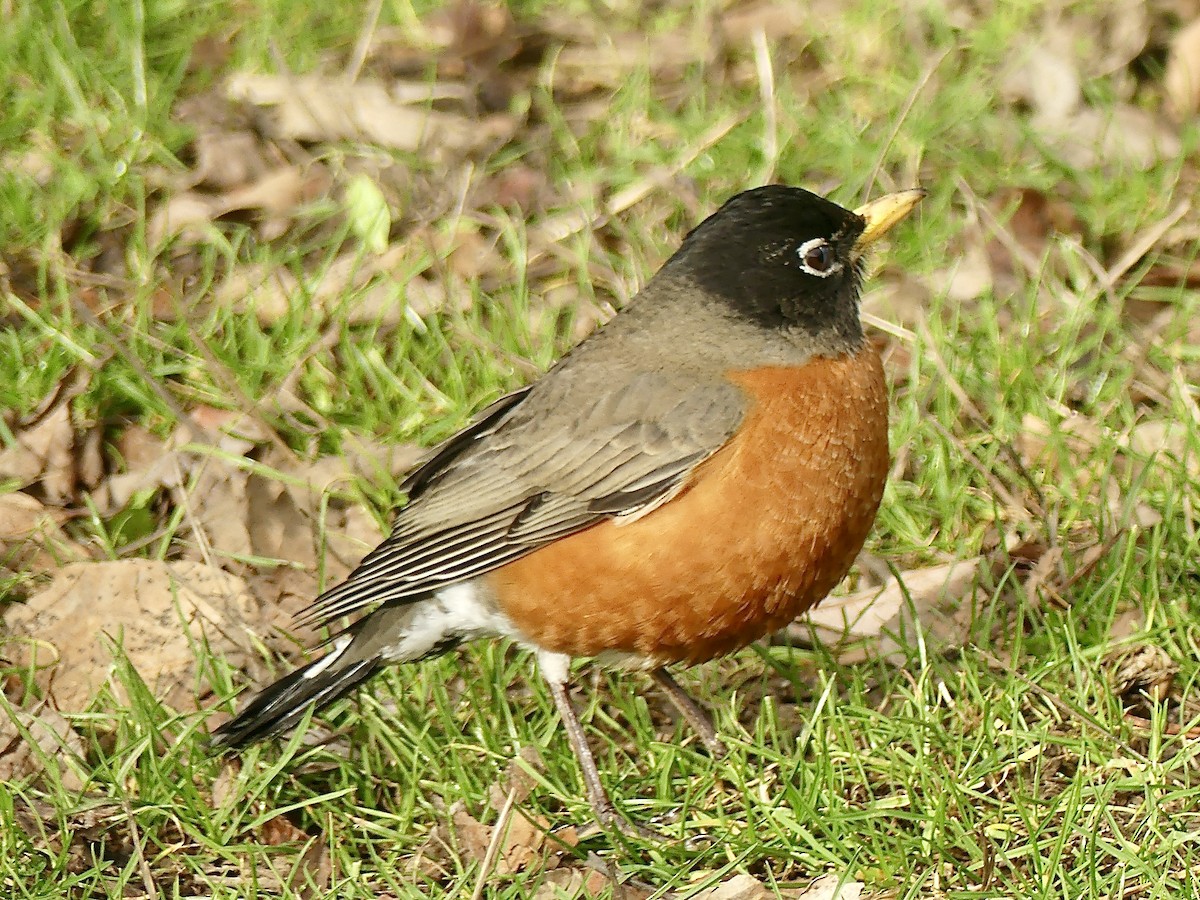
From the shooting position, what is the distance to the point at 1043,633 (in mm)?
4000

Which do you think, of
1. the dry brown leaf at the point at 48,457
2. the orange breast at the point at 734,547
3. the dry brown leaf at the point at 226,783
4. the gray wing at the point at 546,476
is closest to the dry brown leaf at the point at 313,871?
the dry brown leaf at the point at 226,783

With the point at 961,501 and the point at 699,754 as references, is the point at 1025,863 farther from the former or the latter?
the point at 961,501

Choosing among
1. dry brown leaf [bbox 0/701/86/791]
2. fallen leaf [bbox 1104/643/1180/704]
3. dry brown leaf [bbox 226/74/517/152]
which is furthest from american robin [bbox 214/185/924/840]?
dry brown leaf [bbox 226/74/517/152]

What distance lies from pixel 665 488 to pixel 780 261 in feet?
2.27

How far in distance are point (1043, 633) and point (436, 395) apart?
1.95 meters

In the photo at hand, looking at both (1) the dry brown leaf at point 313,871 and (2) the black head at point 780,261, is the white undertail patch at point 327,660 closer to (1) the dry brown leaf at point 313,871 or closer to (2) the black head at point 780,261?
(1) the dry brown leaf at point 313,871

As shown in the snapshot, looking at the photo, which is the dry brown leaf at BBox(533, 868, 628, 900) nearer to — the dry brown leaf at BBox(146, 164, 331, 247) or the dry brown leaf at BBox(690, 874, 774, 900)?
the dry brown leaf at BBox(690, 874, 774, 900)

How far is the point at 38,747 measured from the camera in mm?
3689

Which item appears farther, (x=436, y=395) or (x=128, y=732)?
(x=436, y=395)

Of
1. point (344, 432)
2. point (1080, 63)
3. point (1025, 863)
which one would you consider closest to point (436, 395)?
point (344, 432)

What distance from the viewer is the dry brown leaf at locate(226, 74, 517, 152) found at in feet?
19.5

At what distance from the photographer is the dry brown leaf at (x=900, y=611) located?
4133mm

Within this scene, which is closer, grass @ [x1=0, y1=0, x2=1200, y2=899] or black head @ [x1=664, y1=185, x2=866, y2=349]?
grass @ [x1=0, y1=0, x2=1200, y2=899]

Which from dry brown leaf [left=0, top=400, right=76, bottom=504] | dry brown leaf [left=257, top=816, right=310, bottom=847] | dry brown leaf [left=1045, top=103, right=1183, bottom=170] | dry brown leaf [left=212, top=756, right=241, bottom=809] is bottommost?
dry brown leaf [left=257, top=816, right=310, bottom=847]
